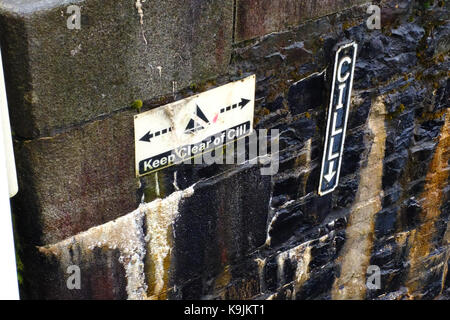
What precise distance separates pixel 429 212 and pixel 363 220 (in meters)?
0.56

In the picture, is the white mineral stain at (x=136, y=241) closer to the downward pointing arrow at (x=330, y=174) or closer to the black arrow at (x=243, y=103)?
the black arrow at (x=243, y=103)

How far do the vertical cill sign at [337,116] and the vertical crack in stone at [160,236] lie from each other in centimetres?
81

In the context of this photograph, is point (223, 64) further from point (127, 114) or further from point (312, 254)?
point (312, 254)

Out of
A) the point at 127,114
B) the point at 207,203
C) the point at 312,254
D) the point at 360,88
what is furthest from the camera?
the point at 312,254

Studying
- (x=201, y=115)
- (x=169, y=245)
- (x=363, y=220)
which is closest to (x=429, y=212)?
(x=363, y=220)

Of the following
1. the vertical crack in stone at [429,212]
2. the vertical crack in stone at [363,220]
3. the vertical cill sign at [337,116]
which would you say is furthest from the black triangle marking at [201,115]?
the vertical crack in stone at [429,212]

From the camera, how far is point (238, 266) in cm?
376

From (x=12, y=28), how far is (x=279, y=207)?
1.69 meters

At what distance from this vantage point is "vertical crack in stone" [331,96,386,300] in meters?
3.93

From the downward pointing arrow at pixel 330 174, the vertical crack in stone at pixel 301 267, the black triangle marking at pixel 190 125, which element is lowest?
the vertical crack in stone at pixel 301 267

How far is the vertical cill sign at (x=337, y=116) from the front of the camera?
138 inches

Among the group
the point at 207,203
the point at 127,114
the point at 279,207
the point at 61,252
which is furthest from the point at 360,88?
the point at 61,252

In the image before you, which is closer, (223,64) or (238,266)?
(223,64)

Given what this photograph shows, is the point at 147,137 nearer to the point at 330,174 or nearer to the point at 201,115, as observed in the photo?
the point at 201,115
